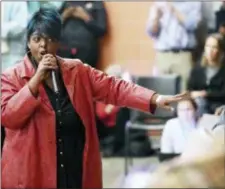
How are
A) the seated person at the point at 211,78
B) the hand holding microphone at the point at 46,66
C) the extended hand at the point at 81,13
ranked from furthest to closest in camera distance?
the seated person at the point at 211,78 < the extended hand at the point at 81,13 < the hand holding microphone at the point at 46,66

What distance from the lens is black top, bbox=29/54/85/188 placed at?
1.63 metres

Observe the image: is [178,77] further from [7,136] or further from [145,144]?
[7,136]

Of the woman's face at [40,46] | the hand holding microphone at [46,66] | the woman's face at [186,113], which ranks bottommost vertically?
the woman's face at [186,113]

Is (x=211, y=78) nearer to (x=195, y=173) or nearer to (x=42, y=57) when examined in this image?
(x=42, y=57)

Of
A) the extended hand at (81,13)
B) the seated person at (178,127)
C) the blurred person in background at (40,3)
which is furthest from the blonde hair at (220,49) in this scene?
the blurred person in background at (40,3)

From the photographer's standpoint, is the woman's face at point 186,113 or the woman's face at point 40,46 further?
the woman's face at point 186,113

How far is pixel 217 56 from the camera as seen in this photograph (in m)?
2.84

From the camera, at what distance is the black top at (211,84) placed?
269cm

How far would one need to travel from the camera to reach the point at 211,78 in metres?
2.84

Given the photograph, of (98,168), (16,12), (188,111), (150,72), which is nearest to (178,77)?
(150,72)

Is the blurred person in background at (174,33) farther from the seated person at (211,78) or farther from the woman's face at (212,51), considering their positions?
the woman's face at (212,51)

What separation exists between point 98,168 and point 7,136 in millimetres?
310

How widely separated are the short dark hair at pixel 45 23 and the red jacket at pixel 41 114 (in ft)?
0.30

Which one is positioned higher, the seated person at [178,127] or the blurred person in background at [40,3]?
the blurred person in background at [40,3]
